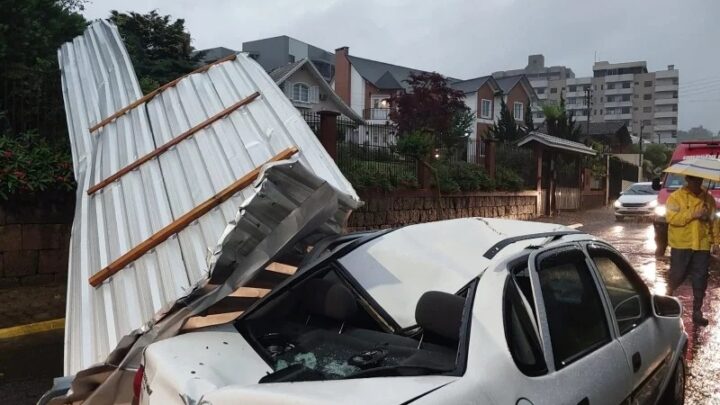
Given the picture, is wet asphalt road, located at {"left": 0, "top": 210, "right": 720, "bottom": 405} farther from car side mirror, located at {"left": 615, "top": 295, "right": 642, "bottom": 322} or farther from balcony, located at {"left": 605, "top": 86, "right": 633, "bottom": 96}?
balcony, located at {"left": 605, "top": 86, "right": 633, "bottom": 96}

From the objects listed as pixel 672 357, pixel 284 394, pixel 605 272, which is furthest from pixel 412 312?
pixel 672 357

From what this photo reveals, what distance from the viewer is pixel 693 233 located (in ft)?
20.1

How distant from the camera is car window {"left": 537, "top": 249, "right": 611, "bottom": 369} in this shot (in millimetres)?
2393

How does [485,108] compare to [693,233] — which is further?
[485,108]

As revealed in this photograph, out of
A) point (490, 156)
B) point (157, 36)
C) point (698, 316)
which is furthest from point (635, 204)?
point (157, 36)

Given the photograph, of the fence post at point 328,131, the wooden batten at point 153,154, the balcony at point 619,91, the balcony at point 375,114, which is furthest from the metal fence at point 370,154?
the balcony at point 619,91

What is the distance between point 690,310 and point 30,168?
8.67 meters

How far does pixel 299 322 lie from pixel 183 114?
2483mm

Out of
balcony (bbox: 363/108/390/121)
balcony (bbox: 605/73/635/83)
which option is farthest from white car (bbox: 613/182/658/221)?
balcony (bbox: 605/73/635/83)

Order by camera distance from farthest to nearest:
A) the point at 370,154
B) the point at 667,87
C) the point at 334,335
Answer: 1. the point at 667,87
2. the point at 370,154
3. the point at 334,335

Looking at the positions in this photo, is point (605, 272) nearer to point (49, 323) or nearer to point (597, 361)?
point (597, 361)

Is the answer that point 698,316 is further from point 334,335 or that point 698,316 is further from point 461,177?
point 461,177

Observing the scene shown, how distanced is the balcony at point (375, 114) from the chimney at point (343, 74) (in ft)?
5.82

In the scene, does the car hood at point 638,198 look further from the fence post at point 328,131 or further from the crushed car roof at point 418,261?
the crushed car roof at point 418,261
